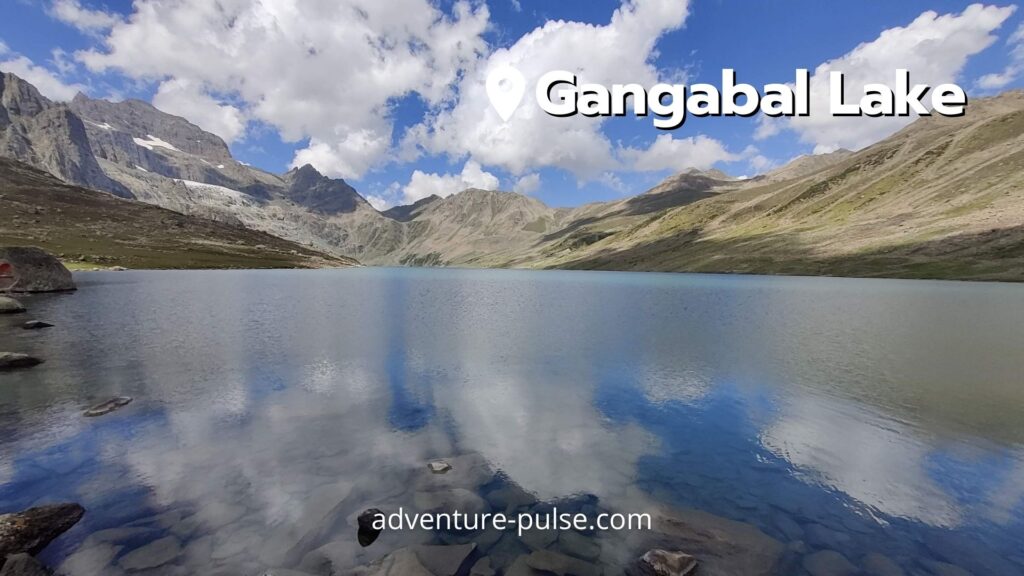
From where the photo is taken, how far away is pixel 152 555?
1286cm

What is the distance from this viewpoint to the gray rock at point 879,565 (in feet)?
41.6

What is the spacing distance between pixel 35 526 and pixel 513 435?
16573mm

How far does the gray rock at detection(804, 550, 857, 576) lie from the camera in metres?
12.7

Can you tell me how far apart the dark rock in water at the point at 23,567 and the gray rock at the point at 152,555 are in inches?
62.8

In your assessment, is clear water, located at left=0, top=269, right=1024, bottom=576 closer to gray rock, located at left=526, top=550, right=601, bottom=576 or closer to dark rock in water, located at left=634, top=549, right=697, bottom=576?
gray rock, located at left=526, top=550, right=601, bottom=576

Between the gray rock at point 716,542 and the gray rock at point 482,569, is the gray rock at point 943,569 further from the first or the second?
the gray rock at point 482,569

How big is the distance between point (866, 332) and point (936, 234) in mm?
176054

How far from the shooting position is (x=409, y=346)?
4284cm

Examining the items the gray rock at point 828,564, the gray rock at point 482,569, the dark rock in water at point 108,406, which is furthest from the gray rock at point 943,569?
the dark rock in water at point 108,406

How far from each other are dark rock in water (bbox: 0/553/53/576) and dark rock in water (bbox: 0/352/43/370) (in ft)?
94.7

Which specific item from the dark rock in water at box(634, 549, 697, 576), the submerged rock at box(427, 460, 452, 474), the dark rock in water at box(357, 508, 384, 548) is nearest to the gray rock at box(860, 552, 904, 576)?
the dark rock in water at box(634, 549, 697, 576)

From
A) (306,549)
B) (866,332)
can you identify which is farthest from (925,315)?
(306,549)

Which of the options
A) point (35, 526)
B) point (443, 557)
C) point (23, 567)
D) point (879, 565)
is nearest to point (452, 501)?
point (443, 557)

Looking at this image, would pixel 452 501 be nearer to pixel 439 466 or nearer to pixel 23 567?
pixel 439 466
